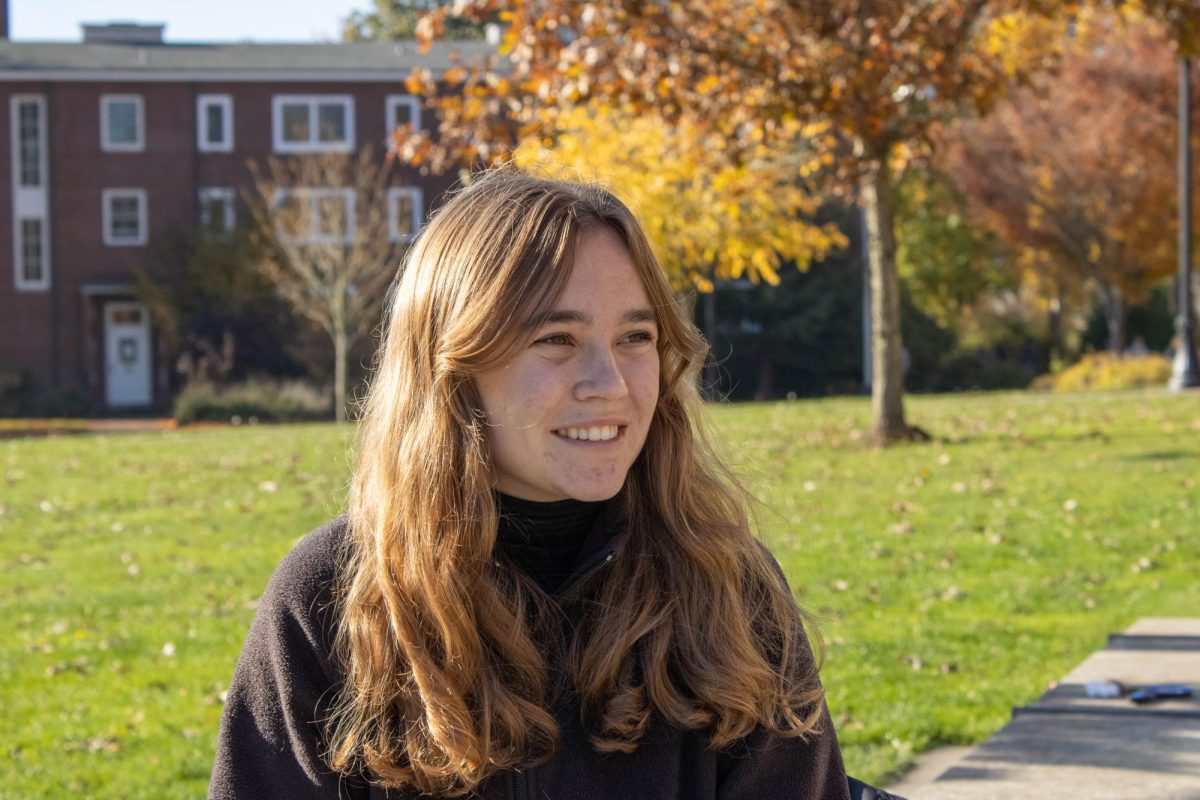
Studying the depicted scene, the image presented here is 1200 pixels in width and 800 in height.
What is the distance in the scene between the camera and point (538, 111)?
45.5 feet

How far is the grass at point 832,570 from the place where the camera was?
19.8ft

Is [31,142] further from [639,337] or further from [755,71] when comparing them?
[639,337]

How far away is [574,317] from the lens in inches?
98.6

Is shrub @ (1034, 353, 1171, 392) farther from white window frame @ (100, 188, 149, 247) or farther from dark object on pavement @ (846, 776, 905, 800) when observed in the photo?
dark object on pavement @ (846, 776, 905, 800)

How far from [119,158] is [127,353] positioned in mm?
5308

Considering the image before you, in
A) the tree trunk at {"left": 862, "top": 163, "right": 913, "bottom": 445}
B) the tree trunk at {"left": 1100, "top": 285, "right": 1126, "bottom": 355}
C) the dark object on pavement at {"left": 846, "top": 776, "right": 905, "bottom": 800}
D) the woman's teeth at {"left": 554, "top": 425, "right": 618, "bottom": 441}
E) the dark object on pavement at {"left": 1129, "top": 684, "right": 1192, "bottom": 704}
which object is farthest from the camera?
the tree trunk at {"left": 1100, "top": 285, "right": 1126, "bottom": 355}

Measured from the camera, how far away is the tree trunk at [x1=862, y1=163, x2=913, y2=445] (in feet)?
49.4

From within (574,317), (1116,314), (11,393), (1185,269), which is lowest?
(11,393)

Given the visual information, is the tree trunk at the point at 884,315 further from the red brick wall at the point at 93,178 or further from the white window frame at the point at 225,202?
the red brick wall at the point at 93,178

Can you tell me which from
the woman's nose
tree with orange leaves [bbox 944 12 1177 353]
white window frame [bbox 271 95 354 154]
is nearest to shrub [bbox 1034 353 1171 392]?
tree with orange leaves [bbox 944 12 1177 353]

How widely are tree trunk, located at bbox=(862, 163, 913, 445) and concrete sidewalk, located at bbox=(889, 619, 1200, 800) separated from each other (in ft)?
29.9

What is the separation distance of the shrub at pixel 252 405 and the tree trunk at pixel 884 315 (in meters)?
18.2

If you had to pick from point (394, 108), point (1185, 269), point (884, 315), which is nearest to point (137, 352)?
point (394, 108)

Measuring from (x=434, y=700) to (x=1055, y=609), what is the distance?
20.2ft
